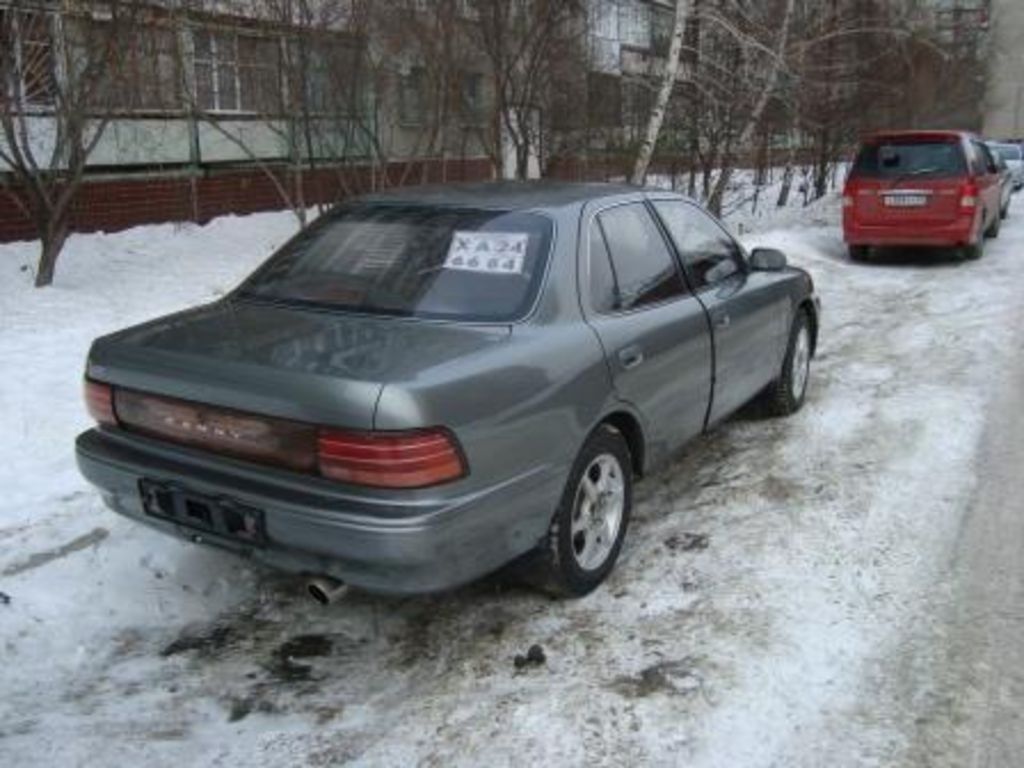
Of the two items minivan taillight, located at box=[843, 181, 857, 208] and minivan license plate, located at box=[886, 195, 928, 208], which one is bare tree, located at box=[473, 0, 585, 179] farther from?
minivan license plate, located at box=[886, 195, 928, 208]

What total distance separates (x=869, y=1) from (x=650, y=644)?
19.3m

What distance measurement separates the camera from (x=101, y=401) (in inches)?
155

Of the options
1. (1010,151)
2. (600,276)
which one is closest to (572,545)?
(600,276)

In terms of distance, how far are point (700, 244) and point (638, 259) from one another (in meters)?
0.80

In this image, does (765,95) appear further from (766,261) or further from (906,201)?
(766,261)

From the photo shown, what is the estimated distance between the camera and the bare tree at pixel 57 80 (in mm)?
9172

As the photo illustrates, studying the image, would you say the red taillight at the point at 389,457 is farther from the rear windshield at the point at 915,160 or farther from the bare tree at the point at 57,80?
the rear windshield at the point at 915,160

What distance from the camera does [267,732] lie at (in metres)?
3.30

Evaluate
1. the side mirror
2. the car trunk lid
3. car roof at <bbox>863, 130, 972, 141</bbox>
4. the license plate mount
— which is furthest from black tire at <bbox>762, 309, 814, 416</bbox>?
car roof at <bbox>863, 130, 972, 141</bbox>

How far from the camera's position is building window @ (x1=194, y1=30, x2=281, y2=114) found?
1244 centimetres

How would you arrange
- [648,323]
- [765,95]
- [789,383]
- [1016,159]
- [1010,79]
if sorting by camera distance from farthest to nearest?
[1010,79], [1016,159], [765,95], [789,383], [648,323]

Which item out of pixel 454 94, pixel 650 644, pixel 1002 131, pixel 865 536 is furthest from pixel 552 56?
pixel 1002 131

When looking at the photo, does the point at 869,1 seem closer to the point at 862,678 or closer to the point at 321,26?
the point at 321,26

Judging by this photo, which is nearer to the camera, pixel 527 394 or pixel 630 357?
pixel 527 394
